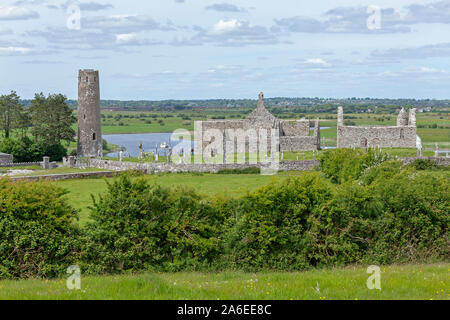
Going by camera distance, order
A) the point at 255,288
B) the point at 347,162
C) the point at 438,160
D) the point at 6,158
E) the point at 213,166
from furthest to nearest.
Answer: the point at 6,158 < the point at 438,160 < the point at 213,166 < the point at 347,162 < the point at 255,288

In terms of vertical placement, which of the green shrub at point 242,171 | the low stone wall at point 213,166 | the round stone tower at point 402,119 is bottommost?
the green shrub at point 242,171

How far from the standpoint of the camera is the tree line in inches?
2168

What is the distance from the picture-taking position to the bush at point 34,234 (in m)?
14.0

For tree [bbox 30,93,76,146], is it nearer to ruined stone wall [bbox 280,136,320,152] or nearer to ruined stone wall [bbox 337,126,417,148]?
ruined stone wall [bbox 280,136,320,152]

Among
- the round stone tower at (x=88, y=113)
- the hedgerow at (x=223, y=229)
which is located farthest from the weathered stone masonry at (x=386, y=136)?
the hedgerow at (x=223, y=229)

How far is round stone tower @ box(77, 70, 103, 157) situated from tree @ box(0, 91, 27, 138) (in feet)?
43.8

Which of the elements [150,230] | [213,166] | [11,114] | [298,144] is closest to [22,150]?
[11,114]

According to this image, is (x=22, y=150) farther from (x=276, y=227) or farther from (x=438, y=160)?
(x=276, y=227)

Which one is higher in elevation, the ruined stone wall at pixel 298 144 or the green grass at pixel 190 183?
the ruined stone wall at pixel 298 144

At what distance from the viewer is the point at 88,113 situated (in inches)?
2258

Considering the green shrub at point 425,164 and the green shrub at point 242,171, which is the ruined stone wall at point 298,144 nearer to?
the green shrub at point 242,171

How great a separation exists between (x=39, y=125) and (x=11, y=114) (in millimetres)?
9208
